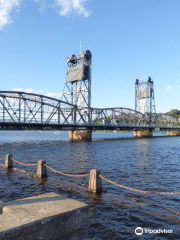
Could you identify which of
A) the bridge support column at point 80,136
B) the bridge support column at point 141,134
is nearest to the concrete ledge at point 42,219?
the bridge support column at point 80,136

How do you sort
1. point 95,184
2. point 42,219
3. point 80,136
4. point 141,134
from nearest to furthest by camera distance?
1. point 42,219
2. point 95,184
3. point 80,136
4. point 141,134

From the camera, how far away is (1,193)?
1365 centimetres

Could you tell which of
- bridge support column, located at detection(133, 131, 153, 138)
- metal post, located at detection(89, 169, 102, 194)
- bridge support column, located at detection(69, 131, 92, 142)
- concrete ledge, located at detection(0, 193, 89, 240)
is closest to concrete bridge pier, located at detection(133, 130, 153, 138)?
bridge support column, located at detection(133, 131, 153, 138)

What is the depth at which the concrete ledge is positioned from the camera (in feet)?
13.6

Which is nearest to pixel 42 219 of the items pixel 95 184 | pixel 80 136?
pixel 95 184

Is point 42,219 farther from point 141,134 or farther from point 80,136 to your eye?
point 141,134

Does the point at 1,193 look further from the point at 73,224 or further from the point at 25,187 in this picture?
the point at 73,224

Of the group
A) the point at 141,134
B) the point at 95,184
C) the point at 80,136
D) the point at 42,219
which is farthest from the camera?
the point at 141,134

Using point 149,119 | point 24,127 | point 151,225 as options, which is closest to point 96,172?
point 151,225

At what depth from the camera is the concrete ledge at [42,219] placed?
4.15 meters

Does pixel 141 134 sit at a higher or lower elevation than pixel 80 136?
lower

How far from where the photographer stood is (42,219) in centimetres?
447

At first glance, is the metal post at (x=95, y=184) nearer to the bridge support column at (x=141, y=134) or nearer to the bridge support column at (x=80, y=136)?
the bridge support column at (x=80, y=136)

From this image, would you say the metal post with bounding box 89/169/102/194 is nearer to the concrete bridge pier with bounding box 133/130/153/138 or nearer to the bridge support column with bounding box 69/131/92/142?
the bridge support column with bounding box 69/131/92/142
